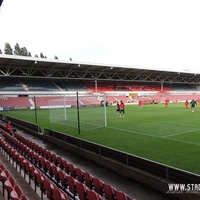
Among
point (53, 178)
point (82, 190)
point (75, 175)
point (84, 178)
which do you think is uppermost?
point (82, 190)

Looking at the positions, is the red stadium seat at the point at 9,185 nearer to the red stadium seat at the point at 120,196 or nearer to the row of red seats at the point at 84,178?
the row of red seats at the point at 84,178

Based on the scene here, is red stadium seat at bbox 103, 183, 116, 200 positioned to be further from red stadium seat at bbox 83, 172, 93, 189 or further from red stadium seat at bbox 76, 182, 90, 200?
red stadium seat at bbox 83, 172, 93, 189

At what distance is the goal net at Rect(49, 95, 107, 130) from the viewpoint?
893 inches

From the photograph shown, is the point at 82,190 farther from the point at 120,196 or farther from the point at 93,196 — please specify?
the point at 120,196

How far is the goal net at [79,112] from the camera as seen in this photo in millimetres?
22683

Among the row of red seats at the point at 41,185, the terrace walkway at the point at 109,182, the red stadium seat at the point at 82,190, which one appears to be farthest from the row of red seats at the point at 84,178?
the terrace walkway at the point at 109,182

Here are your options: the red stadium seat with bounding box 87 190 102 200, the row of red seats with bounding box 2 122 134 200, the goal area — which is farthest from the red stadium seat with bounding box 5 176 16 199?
the goal area

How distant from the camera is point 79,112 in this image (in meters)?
33.2

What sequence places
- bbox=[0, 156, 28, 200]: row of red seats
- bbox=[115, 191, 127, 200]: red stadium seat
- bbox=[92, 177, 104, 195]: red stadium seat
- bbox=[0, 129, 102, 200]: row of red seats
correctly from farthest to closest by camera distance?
bbox=[92, 177, 104, 195]: red stadium seat, bbox=[0, 129, 102, 200]: row of red seats, bbox=[115, 191, 127, 200]: red stadium seat, bbox=[0, 156, 28, 200]: row of red seats

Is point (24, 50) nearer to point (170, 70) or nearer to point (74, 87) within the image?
point (74, 87)

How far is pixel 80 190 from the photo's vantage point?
6035mm

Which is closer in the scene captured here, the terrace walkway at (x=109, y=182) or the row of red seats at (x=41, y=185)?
the row of red seats at (x=41, y=185)

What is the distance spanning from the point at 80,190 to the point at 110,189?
0.72 metres

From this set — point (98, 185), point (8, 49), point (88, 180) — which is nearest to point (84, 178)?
point (88, 180)
